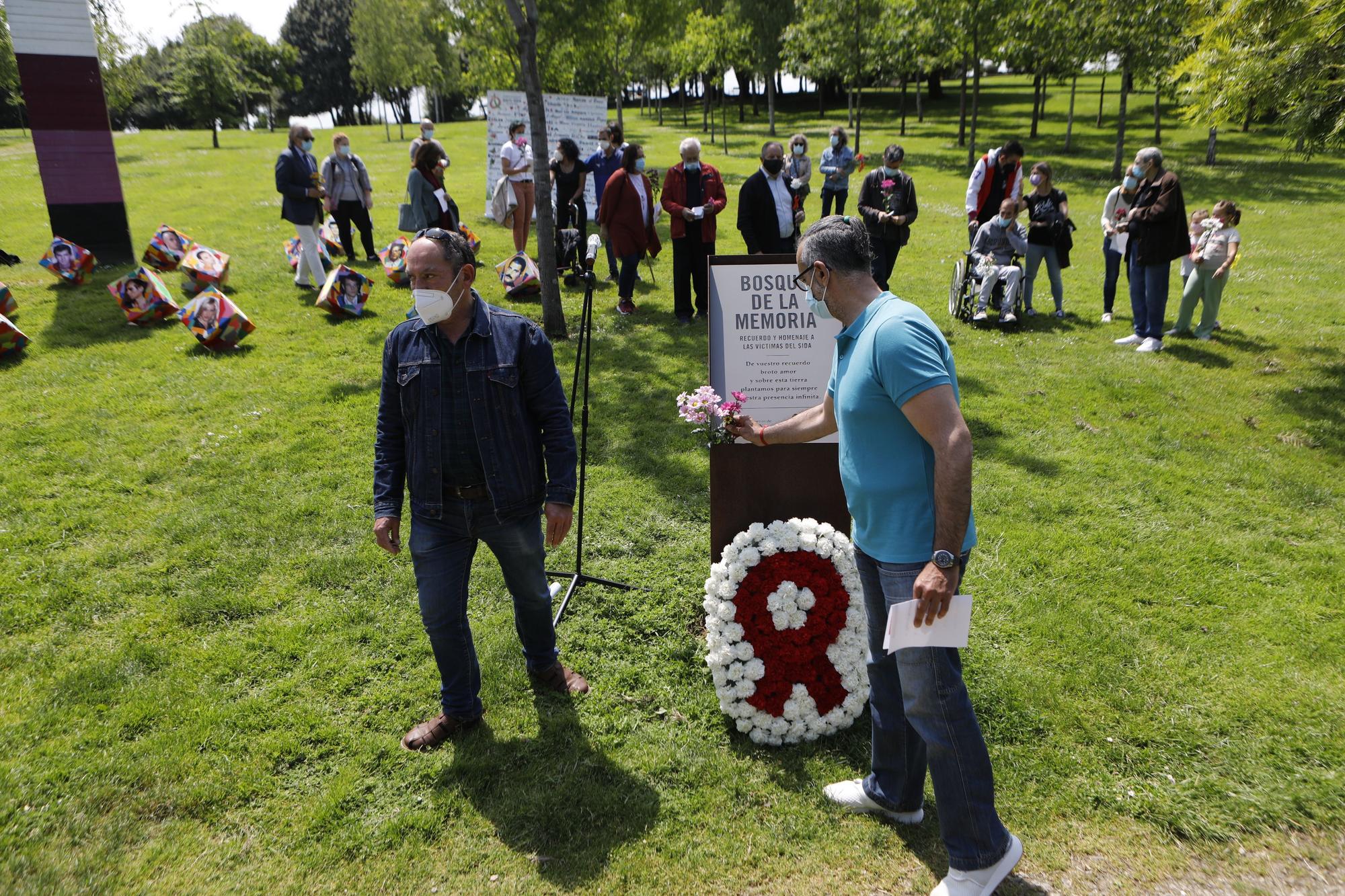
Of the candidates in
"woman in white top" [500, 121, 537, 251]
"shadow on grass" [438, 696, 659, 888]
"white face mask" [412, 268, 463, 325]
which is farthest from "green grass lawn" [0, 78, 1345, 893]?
"woman in white top" [500, 121, 537, 251]

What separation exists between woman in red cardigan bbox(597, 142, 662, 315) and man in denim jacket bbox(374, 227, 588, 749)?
685 cm

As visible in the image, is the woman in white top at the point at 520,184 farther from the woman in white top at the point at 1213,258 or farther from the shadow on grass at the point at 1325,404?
the shadow on grass at the point at 1325,404

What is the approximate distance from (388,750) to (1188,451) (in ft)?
22.5

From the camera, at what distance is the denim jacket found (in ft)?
11.1

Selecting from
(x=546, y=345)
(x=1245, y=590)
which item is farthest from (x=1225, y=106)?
(x=546, y=345)

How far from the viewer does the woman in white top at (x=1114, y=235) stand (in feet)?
34.1

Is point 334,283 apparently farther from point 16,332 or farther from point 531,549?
point 531,549

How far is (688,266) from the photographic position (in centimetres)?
1024

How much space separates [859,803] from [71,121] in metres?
14.9

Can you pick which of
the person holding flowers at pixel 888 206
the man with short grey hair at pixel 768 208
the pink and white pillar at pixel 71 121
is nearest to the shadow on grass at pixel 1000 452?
the person holding flowers at pixel 888 206

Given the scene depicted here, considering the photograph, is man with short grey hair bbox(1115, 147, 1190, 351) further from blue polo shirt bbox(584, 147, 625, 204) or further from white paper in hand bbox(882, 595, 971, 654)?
white paper in hand bbox(882, 595, 971, 654)

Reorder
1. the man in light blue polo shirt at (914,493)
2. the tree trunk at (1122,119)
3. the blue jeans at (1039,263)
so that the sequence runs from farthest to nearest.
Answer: the tree trunk at (1122,119), the blue jeans at (1039,263), the man in light blue polo shirt at (914,493)

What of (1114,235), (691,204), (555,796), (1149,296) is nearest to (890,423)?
(555,796)

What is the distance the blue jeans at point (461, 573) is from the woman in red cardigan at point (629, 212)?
718 cm
